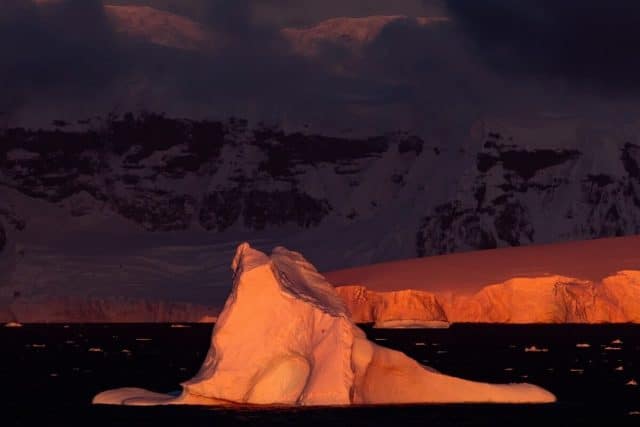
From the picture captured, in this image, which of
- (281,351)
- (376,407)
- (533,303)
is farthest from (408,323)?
(281,351)

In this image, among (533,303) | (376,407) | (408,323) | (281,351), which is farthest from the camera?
(408,323)

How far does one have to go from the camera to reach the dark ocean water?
37969 mm

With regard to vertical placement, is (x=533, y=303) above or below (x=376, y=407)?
above

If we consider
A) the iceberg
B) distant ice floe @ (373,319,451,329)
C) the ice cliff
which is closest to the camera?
the iceberg

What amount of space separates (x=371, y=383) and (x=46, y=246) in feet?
468

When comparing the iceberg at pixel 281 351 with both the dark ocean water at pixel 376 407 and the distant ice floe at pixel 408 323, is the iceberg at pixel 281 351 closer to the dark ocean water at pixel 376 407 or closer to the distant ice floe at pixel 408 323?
the dark ocean water at pixel 376 407

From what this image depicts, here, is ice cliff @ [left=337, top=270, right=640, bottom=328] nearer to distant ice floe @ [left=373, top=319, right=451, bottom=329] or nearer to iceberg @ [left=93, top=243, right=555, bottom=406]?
distant ice floe @ [left=373, top=319, right=451, bottom=329]

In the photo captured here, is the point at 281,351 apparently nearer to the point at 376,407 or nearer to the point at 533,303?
the point at 376,407

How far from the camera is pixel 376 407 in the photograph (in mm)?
39719

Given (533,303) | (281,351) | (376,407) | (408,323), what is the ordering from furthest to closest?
(408,323) → (533,303) → (376,407) → (281,351)

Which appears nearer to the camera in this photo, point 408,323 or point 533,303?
point 533,303

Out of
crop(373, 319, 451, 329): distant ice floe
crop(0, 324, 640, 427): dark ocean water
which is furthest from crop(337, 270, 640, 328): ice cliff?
crop(0, 324, 640, 427): dark ocean water

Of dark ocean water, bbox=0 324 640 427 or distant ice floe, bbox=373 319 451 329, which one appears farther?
distant ice floe, bbox=373 319 451 329

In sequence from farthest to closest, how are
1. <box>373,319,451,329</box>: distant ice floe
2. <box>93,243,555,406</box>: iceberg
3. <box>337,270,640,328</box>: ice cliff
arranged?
<box>373,319,451,329</box>: distant ice floe → <box>337,270,640,328</box>: ice cliff → <box>93,243,555,406</box>: iceberg
